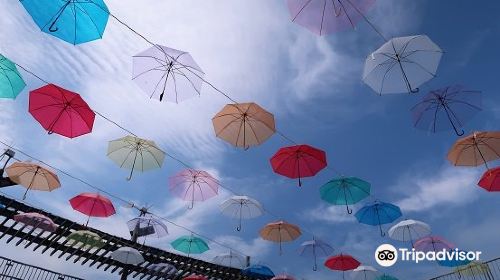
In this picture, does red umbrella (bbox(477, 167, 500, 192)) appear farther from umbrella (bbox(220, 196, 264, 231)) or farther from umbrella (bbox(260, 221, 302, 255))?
umbrella (bbox(220, 196, 264, 231))

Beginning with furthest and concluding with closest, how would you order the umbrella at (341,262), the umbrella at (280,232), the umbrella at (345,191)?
the umbrella at (341,262)
the umbrella at (280,232)
the umbrella at (345,191)

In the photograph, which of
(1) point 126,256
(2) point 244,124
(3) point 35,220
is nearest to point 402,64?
(2) point 244,124

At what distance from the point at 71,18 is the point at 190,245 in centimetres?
1215

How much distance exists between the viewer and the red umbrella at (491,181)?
10844 mm

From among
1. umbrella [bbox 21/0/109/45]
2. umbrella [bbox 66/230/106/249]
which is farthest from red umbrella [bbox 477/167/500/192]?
umbrella [bbox 66/230/106/249]

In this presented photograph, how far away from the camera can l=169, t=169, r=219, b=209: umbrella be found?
13.3 meters

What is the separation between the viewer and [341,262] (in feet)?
54.2

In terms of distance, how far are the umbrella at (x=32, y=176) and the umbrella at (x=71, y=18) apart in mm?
7009

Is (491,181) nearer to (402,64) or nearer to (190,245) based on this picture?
(402,64)

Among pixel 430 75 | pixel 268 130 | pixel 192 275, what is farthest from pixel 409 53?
pixel 192 275

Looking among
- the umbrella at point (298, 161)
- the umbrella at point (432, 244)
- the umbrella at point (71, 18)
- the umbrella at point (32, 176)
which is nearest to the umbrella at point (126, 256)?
the umbrella at point (32, 176)

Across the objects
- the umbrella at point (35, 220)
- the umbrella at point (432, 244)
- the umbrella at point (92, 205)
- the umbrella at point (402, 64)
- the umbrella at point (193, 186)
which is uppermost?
the umbrella at point (402, 64)

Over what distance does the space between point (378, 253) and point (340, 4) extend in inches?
508

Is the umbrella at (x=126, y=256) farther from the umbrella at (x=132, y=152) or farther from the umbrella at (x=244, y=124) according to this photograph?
the umbrella at (x=244, y=124)
